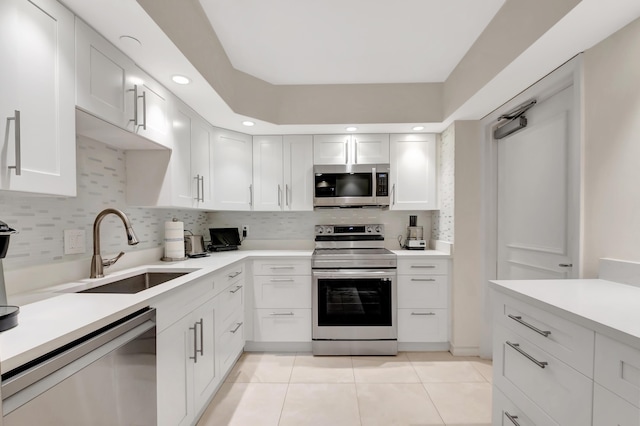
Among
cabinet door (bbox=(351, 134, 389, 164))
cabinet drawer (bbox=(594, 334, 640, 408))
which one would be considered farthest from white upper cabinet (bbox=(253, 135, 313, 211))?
→ cabinet drawer (bbox=(594, 334, 640, 408))

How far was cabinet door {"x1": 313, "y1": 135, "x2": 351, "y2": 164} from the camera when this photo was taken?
2.98 metres

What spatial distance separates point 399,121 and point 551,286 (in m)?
1.86

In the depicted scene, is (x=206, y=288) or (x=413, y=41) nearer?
(x=206, y=288)

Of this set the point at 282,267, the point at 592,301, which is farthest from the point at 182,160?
the point at 592,301

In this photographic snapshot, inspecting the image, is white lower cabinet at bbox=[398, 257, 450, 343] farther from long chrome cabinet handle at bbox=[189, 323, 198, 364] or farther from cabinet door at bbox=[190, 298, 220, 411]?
long chrome cabinet handle at bbox=[189, 323, 198, 364]

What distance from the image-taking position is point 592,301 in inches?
42.9

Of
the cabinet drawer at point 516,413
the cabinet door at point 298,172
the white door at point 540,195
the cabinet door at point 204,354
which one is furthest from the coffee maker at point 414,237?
the cabinet door at point 204,354

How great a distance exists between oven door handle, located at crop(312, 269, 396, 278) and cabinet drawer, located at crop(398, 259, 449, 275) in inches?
4.8

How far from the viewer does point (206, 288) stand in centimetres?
180

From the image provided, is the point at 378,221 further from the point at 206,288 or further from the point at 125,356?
the point at 125,356

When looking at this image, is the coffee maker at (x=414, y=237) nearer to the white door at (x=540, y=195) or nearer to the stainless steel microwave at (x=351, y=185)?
the stainless steel microwave at (x=351, y=185)

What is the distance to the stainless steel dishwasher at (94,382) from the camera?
73 centimetres

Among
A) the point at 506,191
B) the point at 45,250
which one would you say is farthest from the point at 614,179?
the point at 45,250

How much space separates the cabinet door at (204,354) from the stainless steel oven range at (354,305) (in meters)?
1.00
